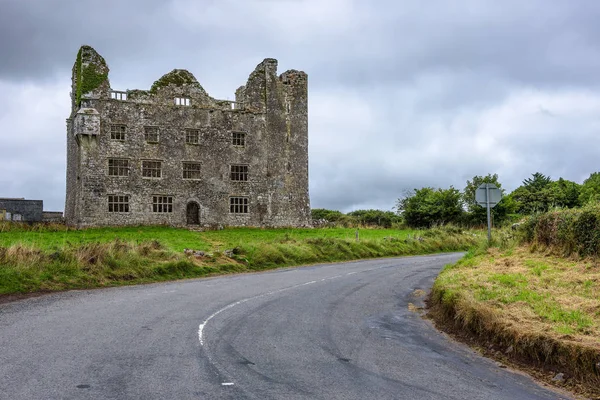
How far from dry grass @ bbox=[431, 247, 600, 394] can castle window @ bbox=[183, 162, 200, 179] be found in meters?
33.0

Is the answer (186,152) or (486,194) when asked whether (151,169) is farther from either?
(486,194)

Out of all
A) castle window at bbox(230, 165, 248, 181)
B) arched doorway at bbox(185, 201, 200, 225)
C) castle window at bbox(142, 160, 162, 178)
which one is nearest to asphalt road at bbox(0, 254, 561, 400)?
castle window at bbox(142, 160, 162, 178)

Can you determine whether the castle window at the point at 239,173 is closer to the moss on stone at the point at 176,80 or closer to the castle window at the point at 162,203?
the castle window at the point at 162,203

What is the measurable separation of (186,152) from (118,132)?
5.71m

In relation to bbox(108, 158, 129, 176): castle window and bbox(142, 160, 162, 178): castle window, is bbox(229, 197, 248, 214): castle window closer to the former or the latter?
bbox(142, 160, 162, 178): castle window

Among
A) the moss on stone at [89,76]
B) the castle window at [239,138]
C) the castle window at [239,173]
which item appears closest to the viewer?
the moss on stone at [89,76]

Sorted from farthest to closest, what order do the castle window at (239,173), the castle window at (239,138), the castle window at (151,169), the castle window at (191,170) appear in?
the castle window at (239,138) < the castle window at (239,173) < the castle window at (191,170) < the castle window at (151,169)

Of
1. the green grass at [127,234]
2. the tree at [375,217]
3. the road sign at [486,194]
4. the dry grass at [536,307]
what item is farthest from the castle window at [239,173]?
the dry grass at [536,307]

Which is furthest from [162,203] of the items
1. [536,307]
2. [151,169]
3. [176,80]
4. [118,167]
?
[536,307]

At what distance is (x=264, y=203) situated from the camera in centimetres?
4925

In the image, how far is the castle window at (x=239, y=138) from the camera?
48750 mm

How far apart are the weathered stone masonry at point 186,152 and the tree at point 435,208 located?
522 inches

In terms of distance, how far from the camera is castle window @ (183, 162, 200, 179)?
46688mm

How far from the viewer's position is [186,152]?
46.7 meters
